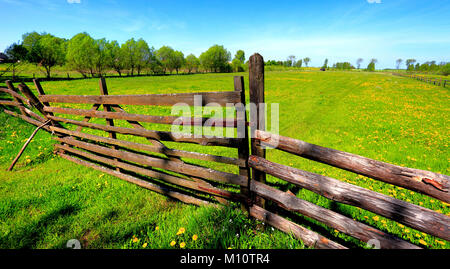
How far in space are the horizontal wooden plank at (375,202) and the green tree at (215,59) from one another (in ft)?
359

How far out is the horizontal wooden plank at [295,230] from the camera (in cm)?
245

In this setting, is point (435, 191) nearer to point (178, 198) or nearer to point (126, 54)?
point (178, 198)

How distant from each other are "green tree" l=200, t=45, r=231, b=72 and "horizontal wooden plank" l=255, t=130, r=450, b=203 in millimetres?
109237

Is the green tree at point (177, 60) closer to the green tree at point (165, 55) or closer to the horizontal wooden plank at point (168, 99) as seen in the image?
the green tree at point (165, 55)

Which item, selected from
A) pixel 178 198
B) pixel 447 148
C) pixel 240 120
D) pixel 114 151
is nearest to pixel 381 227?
pixel 240 120

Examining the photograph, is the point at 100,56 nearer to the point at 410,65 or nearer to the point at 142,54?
the point at 142,54

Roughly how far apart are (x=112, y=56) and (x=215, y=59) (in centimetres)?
5087

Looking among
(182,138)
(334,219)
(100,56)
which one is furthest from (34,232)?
(100,56)

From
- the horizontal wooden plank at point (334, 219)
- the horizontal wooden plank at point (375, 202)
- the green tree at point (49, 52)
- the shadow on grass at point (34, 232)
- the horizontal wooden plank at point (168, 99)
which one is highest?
the green tree at point (49, 52)

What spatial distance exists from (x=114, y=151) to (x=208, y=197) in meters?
2.44

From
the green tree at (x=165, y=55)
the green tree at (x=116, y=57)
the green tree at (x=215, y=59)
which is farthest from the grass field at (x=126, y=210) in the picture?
the green tree at (x=215, y=59)

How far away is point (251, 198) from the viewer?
3.13 m

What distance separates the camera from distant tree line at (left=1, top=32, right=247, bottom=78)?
55.5 meters

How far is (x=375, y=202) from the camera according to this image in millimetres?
2078
